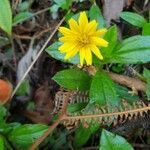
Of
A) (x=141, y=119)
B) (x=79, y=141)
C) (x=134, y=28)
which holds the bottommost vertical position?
(x=79, y=141)

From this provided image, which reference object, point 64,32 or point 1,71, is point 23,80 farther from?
point 64,32

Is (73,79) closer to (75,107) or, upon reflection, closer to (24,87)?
(75,107)

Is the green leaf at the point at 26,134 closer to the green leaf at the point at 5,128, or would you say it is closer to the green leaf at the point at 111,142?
the green leaf at the point at 5,128

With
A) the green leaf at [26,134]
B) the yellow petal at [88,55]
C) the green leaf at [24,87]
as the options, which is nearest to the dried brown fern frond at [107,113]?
the green leaf at [26,134]

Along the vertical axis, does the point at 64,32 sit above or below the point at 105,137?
above

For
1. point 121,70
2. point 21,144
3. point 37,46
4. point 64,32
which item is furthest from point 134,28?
point 21,144

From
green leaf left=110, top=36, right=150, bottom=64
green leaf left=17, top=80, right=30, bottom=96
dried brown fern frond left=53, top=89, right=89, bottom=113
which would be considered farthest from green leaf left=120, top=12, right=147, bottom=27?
green leaf left=17, top=80, right=30, bottom=96
